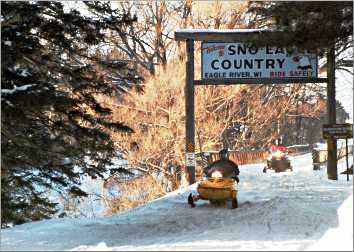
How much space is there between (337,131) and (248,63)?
3.32 metres

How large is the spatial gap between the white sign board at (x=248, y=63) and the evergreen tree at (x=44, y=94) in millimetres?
4925

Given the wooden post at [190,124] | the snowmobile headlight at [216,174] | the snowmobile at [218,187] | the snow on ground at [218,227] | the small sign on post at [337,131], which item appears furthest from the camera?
the wooden post at [190,124]

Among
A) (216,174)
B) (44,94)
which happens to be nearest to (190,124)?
(216,174)

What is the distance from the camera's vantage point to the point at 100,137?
1224 cm

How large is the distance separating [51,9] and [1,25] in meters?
1.55

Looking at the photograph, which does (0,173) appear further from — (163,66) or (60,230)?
(163,66)

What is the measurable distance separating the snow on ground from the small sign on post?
1.86 meters

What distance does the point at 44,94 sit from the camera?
A: 10562mm

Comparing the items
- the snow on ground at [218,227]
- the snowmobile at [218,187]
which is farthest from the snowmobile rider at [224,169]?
the snow on ground at [218,227]

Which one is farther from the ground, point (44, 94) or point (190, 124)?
point (44, 94)

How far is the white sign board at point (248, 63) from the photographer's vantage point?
58.1 ft

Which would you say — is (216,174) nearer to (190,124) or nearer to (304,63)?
(190,124)

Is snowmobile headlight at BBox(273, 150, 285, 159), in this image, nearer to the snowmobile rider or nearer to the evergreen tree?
the snowmobile rider

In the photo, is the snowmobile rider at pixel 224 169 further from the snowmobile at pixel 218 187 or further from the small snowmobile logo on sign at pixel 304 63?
the small snowmobile logo on sign at pixel 304 63
